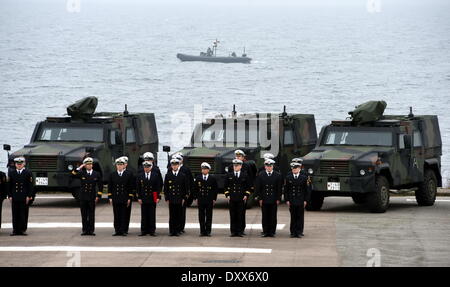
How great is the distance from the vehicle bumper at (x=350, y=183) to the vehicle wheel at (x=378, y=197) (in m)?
0.17

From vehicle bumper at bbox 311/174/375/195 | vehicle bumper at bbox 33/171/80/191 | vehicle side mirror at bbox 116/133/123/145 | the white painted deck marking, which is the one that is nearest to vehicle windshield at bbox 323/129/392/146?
vehicle bumper at bbox 311/174/375/195

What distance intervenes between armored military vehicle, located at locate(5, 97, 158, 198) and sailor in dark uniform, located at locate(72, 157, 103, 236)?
470cm

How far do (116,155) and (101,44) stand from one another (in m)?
135

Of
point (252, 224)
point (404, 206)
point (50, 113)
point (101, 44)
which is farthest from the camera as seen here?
point (101, 44)

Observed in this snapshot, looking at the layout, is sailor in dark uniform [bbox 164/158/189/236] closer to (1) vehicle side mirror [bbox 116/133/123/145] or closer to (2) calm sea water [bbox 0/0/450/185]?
(1) vehicle side mirror [bbox 116/133/123/145]

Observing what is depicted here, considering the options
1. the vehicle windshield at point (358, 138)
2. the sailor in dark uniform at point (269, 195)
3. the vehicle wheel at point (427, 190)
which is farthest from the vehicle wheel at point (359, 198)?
the sailor in dark uniform at point (269, 195)

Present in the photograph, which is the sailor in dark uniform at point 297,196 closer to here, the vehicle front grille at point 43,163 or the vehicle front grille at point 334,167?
the vehicle front grille at point 334,167

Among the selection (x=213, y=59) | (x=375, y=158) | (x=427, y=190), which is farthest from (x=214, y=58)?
(x=375, y=158)

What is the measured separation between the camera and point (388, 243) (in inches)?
869

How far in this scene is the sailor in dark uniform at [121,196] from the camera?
912 inches

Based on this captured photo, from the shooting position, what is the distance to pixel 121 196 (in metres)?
23.2

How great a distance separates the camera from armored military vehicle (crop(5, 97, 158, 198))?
93.0ft

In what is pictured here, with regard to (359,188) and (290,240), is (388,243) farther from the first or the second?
(359,188)

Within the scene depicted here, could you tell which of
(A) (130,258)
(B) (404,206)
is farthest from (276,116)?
(A) (130,258)
